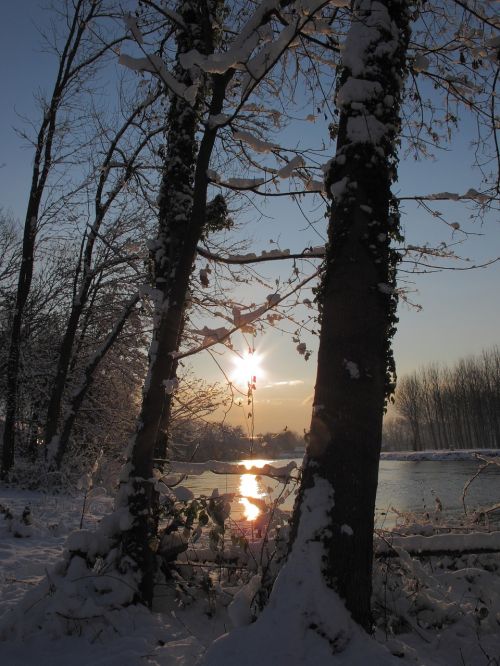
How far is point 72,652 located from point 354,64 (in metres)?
4.38

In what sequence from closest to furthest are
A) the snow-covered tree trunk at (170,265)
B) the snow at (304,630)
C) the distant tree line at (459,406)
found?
1. the snow at (304,630)
2. the snow-covered tree trunk at (170,265)
3. the distant tree line at (459,406)

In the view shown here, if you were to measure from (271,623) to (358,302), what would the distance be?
1.91 metres


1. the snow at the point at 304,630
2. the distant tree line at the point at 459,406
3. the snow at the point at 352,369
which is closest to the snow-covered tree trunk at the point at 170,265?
the snow at the point at 304,630

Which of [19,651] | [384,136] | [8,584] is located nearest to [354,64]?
[384,136]

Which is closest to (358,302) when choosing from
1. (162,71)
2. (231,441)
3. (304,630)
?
(304,630)

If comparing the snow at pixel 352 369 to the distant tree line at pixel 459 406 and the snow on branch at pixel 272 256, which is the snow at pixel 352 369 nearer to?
the snow on branch at pixel 272 256

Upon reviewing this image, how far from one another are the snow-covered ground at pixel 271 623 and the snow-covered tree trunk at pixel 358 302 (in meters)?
0.42

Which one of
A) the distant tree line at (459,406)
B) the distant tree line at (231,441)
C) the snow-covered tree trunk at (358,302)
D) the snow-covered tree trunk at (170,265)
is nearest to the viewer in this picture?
the snow-covered tree trunk at (358,302)

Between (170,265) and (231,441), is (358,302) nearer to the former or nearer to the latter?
(170,265)

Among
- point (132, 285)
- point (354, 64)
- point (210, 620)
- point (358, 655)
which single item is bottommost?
point (210, 620)

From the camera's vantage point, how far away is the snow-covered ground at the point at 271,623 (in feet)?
8.45

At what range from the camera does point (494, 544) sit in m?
4.36

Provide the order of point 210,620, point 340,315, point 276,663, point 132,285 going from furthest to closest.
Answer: point 132,285 < point 210,620 < point 340,315 < point 276,663

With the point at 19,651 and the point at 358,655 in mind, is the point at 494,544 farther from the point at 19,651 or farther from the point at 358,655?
the point at 19,651
